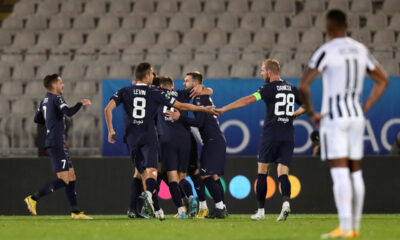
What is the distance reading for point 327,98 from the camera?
22.7 ft

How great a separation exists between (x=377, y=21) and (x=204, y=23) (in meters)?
3.84

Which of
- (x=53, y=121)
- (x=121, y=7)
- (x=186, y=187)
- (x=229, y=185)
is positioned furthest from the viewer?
(x=121, y=7)

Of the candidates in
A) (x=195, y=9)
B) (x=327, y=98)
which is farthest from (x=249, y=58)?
(x=327, y=98)

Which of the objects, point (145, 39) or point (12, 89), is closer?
point (12, 89)

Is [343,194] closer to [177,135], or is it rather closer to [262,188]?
[262,188]

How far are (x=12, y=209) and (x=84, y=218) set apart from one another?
275cm

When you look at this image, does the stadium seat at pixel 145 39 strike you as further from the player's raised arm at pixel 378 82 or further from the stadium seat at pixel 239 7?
the player's raised arm at pixel 378 82

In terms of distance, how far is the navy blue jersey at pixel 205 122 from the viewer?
11.0m

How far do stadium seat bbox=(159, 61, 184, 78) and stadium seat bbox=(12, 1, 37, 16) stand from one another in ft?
16.1

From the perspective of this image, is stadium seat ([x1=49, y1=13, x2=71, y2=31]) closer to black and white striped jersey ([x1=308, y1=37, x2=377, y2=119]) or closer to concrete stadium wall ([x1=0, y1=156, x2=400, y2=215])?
concrete stadium wall ([x1=0, y1=156, x2=400, y2=215])

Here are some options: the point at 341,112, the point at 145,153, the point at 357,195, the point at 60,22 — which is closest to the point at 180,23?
the point at 60,22

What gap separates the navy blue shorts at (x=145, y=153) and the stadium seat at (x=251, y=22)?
7441 millimetres

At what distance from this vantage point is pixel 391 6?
17750mm

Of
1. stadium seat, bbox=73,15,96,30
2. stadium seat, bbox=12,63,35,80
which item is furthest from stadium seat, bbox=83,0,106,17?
stadium seat, bbox=12,63,35,80
